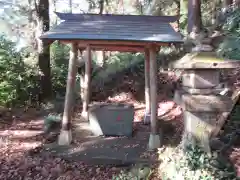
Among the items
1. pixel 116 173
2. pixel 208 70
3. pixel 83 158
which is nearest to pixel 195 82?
pixel 208 70

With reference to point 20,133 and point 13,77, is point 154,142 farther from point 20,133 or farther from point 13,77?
point 13,77

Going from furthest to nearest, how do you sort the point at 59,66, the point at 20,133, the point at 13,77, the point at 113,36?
the point at 59,66, the point at 13,77, the point at 20,133, the point at 113,36

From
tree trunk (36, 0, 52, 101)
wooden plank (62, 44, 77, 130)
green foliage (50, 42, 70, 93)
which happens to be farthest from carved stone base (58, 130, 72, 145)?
green foliage (50, 42, 70, 93)

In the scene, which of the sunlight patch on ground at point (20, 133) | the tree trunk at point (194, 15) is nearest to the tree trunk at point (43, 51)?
the sunlight patch on ground at point (20, 133)

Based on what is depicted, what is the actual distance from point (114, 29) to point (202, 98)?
3.00 m

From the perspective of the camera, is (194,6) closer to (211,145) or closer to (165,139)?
(165,139)

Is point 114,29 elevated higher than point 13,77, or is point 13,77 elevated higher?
point 114,29

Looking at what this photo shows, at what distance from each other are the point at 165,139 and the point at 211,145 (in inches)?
103

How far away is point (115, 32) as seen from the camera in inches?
266

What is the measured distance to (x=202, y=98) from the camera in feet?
15.6

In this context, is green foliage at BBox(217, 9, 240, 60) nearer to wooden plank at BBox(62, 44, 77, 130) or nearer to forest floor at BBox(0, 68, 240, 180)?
forest floor at BBox(0, 68, 240, 180)

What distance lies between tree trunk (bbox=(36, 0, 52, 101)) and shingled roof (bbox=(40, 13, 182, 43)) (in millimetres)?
4186

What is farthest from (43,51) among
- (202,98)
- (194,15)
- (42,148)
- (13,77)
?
(202,98)

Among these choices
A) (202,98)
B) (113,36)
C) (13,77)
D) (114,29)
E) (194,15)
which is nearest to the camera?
(202,98)
